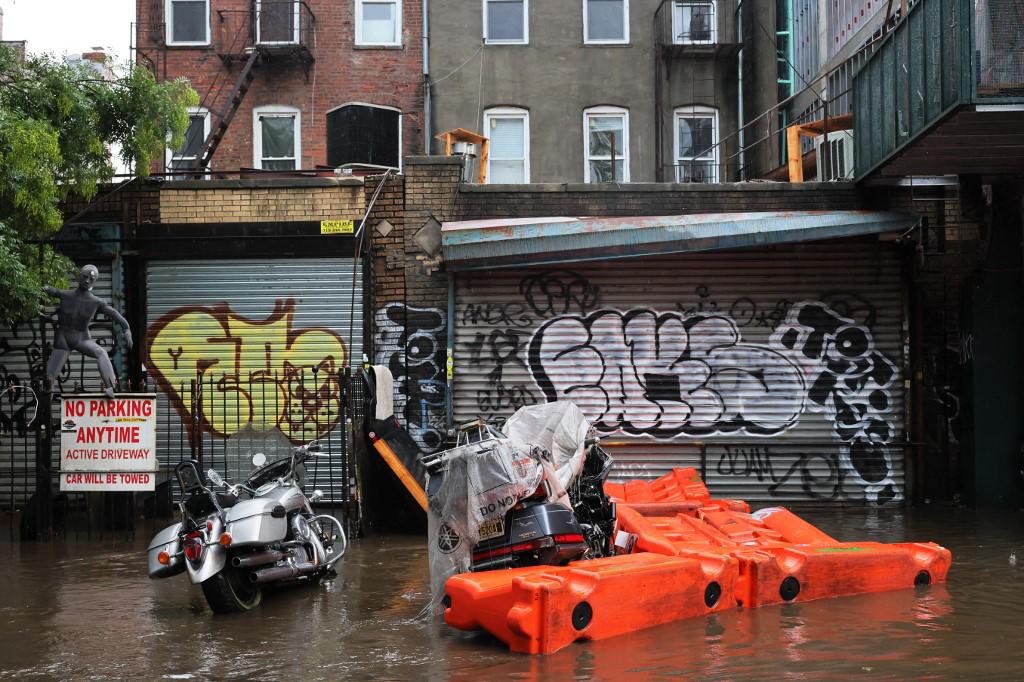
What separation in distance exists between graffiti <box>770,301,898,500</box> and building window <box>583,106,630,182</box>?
8813 millimetres

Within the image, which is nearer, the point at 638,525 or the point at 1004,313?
the point at 638,525

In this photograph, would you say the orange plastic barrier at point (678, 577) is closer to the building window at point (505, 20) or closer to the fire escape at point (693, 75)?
the fire escape at point (693, 75)

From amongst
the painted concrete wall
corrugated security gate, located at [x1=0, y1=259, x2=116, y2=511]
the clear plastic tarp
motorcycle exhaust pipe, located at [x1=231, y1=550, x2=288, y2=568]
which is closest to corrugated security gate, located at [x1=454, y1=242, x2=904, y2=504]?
corrugated security gate, located at [x1=0, y1=259, x2=116, y2=511]

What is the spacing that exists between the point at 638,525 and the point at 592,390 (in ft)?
18.2

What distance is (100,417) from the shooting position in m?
13.0

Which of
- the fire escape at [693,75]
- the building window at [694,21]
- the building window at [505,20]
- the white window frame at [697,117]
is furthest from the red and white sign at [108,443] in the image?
the building window at [694,21]

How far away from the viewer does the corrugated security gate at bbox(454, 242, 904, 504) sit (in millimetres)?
Answer: 15180

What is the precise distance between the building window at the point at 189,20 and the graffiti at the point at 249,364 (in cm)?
1017

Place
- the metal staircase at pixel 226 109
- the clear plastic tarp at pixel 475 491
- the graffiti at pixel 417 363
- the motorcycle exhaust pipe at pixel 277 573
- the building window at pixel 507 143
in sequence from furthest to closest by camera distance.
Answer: the building window at pixel 507 143, the metal staircase at pixel 226 109, the graffiti at pixel 417 363, the motorcycle exhaust pipe at pixel 277 573, the clear plastic tarp at pixel 475 491

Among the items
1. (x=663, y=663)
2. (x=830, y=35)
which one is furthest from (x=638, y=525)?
(x=830, y=35)

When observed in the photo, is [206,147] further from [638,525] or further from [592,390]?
[638,525]

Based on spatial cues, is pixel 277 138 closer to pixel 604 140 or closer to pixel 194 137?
pixel 194 137

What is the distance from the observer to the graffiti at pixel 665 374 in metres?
15.2

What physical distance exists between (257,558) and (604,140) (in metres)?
16.2
